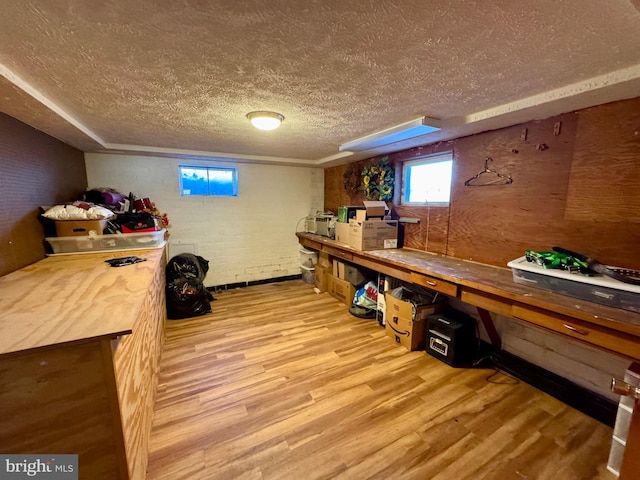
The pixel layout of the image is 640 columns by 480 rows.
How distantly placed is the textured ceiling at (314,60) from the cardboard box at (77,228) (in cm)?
79

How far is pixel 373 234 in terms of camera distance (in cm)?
303

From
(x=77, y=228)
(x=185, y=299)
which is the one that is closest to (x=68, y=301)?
(x=77, y=228)

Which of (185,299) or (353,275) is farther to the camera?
(353,275)

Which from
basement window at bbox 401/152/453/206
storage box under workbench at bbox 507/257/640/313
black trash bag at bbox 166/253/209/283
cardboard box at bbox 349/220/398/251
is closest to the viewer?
storage box under workbench at bbox 507/257/640/313

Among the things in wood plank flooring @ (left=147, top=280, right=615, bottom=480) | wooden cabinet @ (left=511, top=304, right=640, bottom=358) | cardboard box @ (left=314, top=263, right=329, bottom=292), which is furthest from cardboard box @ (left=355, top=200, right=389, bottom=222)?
wooden cabinet @ (left=511, top=304, right=640, bottom=358)

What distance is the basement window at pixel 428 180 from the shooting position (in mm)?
2693

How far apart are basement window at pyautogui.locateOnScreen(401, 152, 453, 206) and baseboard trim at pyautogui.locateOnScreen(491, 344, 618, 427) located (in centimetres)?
154

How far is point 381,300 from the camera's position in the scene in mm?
2939

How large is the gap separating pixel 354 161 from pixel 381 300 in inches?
86.6

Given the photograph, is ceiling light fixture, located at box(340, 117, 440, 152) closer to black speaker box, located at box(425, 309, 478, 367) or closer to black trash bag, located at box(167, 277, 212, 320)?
black speaker box, located at box(425, 309, 478, 367)

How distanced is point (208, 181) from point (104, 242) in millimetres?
1819

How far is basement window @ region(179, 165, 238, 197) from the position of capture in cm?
375

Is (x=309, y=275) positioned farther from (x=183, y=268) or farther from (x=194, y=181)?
(x=194, y=181)

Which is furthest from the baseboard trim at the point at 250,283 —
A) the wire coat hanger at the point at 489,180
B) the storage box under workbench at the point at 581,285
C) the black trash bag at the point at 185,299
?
the storage box under workbench at the point at 581,285
